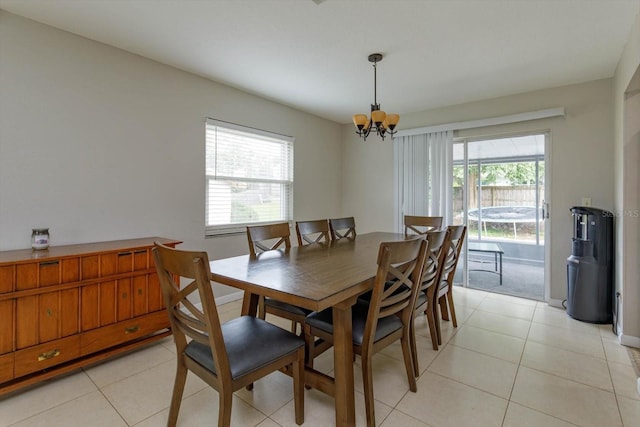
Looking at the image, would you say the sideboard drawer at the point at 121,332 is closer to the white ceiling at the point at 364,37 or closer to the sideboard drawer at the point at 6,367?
the sideboard drawer at the point at 6,367

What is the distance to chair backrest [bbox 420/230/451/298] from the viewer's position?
193 cm

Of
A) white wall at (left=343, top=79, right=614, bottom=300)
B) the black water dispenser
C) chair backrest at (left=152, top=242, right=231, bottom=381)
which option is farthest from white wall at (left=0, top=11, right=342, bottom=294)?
the black water dispenser

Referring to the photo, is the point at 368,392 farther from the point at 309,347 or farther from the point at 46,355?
the point at 46,355

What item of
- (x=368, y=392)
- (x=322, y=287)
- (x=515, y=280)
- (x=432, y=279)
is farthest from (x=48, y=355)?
(x=515, y=280)

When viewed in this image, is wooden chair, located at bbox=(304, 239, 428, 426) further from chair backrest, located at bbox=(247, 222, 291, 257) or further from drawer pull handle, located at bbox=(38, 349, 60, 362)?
drawer pull handle, located at bbox=(38, 349, 60, 362)

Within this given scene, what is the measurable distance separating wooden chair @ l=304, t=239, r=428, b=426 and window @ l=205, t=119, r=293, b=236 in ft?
6.81

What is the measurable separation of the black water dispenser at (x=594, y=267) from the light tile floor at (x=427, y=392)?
42 centimetres

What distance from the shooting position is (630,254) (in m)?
2.52

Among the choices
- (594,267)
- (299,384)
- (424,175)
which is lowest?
(299,384)

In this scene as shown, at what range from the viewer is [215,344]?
1.26 metres

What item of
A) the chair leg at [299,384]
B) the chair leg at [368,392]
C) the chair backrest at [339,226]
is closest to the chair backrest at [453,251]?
the chair backrest at [339,226]

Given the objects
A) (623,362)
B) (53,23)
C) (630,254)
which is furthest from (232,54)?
(623,362)

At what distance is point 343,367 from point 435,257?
1.00 metres

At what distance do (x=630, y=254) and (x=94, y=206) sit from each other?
4.46 metres
